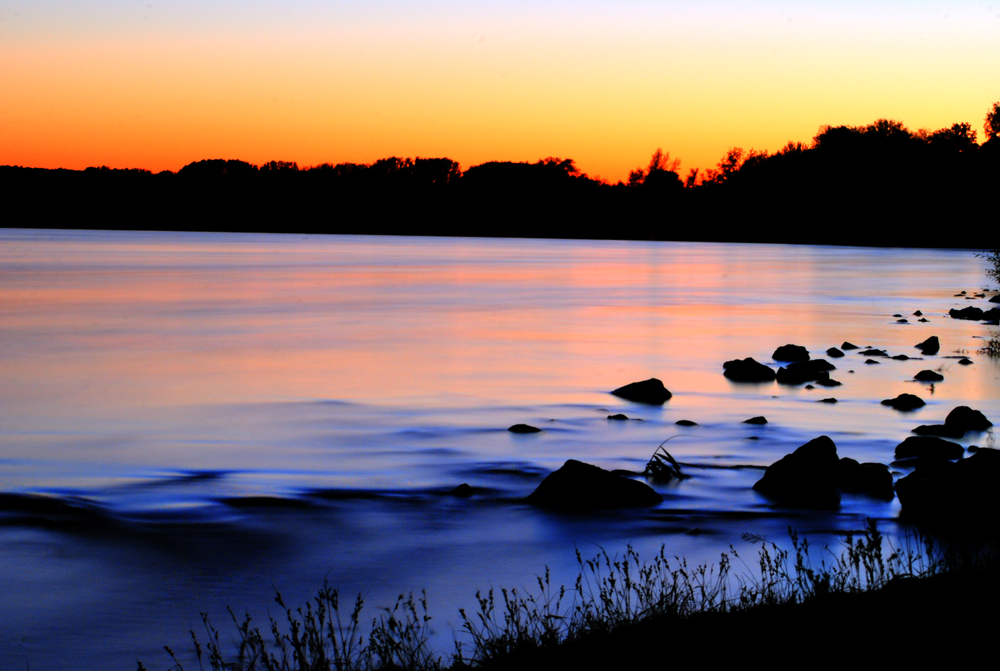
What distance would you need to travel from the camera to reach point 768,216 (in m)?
190

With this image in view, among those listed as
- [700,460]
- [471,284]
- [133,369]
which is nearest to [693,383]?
[700,460]

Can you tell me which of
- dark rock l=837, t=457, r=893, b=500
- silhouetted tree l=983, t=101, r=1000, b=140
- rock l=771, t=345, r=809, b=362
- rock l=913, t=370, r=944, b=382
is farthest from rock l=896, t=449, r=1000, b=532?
silhouetted tree l=983, t=101, r=1000, b=140

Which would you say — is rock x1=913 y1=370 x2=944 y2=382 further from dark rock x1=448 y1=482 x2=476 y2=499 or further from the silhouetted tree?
the silhouetted tree

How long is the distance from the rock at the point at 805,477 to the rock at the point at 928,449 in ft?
5.74

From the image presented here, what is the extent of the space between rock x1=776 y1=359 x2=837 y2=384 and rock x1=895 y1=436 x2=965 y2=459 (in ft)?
23.7

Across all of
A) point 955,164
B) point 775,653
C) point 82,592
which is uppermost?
point 955,164

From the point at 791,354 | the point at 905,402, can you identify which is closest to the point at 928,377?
the point at 905,402

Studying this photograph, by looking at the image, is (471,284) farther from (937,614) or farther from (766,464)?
(937,614)

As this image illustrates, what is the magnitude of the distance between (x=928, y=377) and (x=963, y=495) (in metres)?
12.3

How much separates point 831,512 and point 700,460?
9.78 feet

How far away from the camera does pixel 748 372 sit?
21.9m

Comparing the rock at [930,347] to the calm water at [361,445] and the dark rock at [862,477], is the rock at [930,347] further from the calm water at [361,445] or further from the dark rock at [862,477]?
the dark rock at [862,477]

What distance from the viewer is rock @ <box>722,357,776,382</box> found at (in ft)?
70.7

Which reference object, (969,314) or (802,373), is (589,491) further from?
(969,314)
